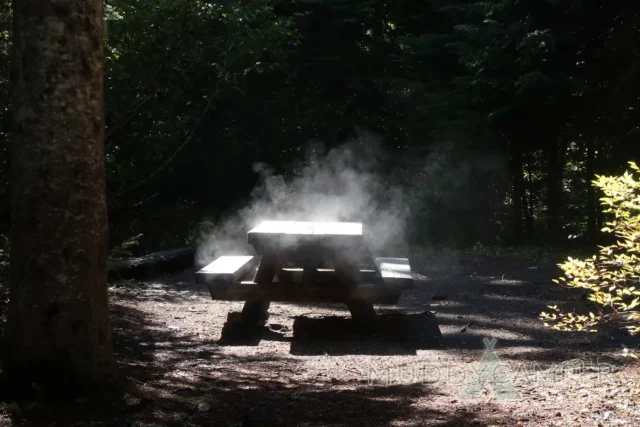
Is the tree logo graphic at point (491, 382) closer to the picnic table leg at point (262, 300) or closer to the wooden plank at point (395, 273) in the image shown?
the wooden plank at point (395, 273)

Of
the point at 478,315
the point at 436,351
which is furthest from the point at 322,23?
the point at 436,351

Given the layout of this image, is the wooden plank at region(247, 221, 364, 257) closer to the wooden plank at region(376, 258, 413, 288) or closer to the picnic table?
the picnic table

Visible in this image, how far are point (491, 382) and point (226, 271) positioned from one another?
3.09m

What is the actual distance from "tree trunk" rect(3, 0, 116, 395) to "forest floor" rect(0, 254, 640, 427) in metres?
0.29

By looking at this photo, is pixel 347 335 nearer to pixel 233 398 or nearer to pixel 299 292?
pixel 299 292

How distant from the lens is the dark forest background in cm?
1494

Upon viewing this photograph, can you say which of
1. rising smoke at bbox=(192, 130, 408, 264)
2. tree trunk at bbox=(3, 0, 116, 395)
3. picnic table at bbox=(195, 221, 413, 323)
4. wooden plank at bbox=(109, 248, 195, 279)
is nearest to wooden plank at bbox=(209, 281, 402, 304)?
picnic table at bbox=(195, 221, 413, 323)

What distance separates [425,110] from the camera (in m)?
18.2

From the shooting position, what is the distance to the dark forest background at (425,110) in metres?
14.9

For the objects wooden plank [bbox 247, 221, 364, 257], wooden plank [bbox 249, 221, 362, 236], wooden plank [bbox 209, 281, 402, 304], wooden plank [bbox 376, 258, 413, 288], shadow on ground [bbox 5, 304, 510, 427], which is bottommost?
shadow on ground [bbox 5, 304, 510, 427]

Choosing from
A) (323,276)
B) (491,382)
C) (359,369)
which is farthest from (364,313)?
(491,382)

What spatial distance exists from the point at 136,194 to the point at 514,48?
9.98m

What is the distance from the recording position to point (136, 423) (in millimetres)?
3762

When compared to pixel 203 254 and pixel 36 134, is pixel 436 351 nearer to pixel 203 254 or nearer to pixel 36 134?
pixel 36 134
